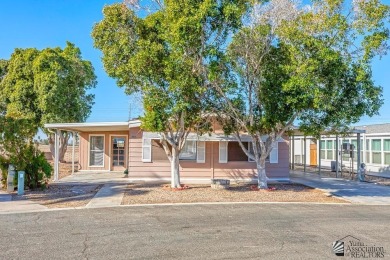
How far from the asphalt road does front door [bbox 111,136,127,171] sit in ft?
36.8

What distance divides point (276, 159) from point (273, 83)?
6183mm

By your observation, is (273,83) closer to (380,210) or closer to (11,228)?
(380,210)

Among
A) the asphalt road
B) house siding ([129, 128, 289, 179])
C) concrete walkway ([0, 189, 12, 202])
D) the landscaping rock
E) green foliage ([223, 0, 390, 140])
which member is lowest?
the asphalt road

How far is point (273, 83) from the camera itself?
1188 centimetres

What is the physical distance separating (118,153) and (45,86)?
20.2 feet

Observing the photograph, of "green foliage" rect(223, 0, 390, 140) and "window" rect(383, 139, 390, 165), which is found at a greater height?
"green foliage" rect(223, 0, 390, 140)

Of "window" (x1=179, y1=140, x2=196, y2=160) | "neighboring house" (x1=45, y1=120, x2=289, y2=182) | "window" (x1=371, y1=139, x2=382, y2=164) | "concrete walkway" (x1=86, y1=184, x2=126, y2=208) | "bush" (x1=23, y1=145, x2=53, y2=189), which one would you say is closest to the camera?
"concrete walkway" (x1=86, y1=184, x2=126, y2=208)

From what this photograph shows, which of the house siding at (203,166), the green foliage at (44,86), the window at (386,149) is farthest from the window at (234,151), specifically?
the green foliage at (44,86)

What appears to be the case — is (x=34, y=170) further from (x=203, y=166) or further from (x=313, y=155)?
(x=313, y=155)

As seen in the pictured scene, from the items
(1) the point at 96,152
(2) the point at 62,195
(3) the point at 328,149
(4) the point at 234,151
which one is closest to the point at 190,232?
(2) the point at 62,195

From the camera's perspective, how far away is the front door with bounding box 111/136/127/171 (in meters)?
20.8

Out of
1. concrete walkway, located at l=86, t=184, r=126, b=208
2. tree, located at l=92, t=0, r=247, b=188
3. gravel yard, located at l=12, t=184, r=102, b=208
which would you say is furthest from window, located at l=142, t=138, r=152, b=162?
tree, located at l=92, t=0, r=247, b=188

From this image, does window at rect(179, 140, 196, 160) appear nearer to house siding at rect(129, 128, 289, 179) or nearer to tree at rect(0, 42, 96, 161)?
house siding at rect(129, 128, 289, 179)

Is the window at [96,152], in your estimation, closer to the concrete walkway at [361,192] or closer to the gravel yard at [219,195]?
the gravel yard at [219,195]
